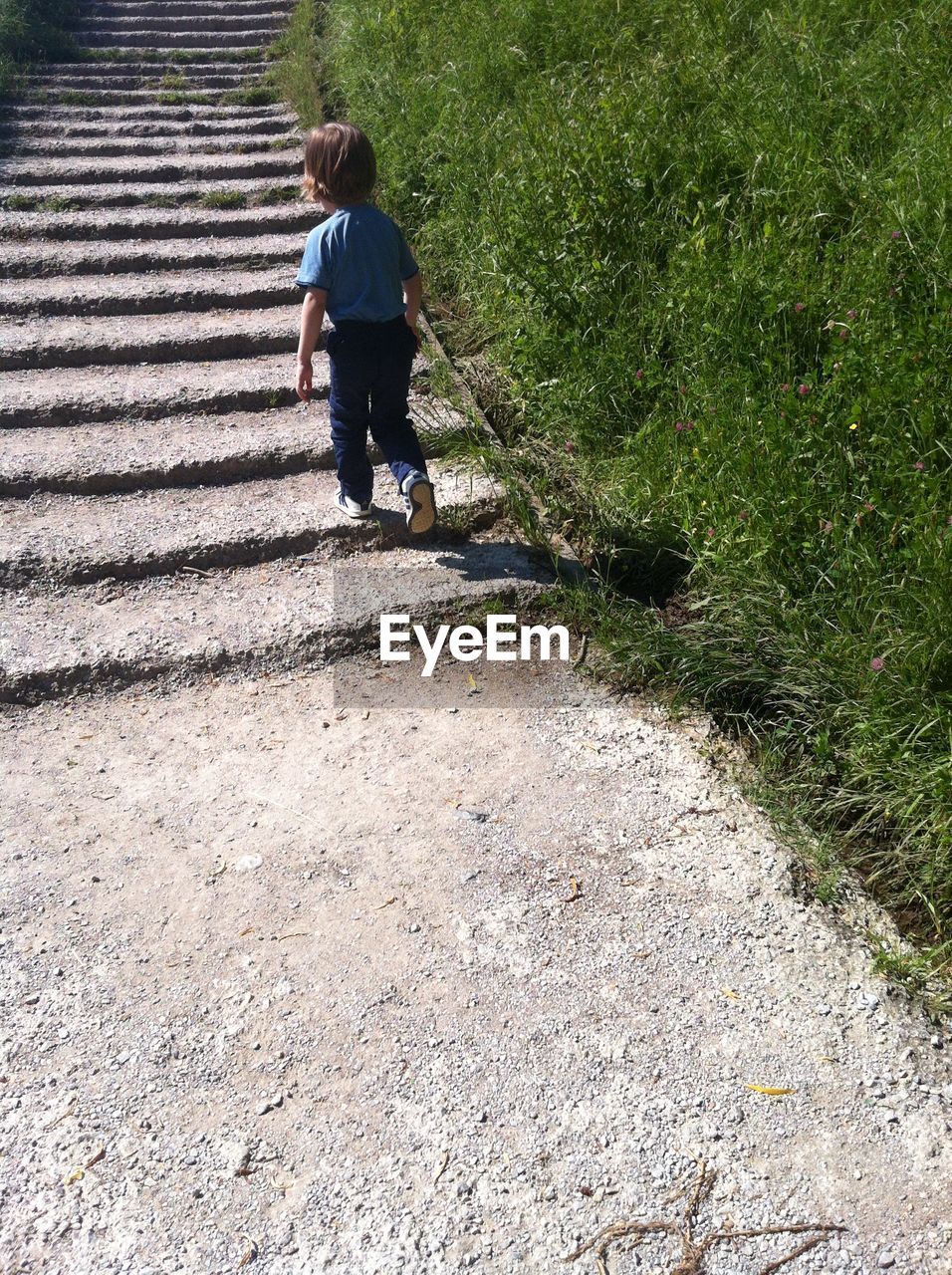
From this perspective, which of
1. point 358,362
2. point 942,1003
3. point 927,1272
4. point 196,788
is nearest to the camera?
point 927,1272

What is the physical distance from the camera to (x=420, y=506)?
397 cm

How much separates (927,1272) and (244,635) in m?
2.81

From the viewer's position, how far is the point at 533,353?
4.88 metres

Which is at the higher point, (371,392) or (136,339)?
(371,392)

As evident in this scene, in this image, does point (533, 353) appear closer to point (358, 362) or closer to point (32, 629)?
point (358, 362)

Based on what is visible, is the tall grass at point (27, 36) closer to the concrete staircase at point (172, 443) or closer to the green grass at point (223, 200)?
the concrete staircase at point (172, 443)

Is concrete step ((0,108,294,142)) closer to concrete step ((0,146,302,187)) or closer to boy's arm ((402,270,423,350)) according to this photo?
concrete step ((0,146,302,187))

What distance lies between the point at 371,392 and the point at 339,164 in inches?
31.0

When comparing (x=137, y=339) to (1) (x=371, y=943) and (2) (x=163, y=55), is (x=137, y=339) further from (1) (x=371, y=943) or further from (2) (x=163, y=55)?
(2) (x=163, y=55)

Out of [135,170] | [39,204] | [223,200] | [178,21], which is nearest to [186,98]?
[135,170]

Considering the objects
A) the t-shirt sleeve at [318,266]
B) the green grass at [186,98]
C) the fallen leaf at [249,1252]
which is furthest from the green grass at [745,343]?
the green grass at [186,98]

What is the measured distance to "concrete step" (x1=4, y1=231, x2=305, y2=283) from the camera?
6410 millimetres

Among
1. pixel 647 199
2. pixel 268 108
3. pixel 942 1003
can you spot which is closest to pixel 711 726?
pixel 942 1003

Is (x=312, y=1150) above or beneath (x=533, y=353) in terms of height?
beneath
